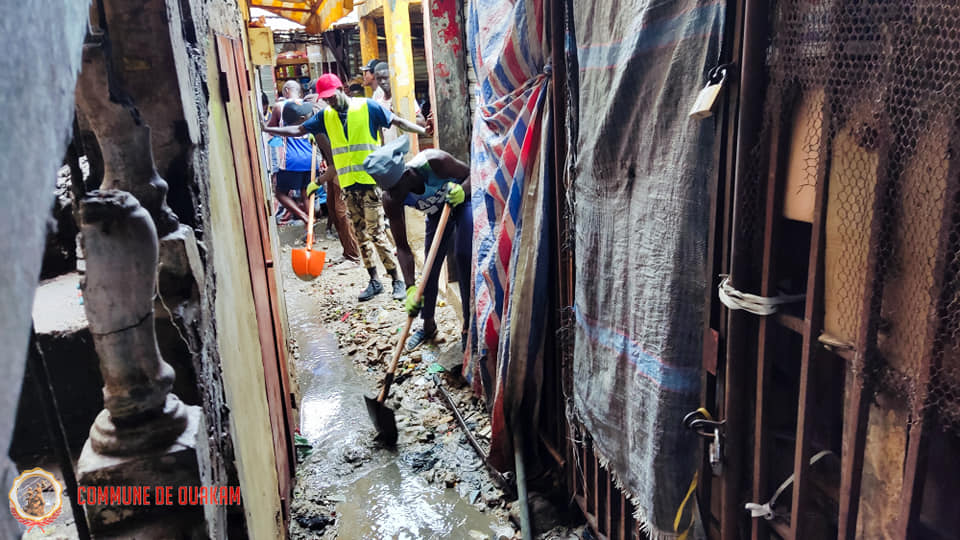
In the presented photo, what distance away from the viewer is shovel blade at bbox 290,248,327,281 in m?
5.96

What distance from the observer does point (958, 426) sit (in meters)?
1.02

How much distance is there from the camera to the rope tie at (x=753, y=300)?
4.50 ft

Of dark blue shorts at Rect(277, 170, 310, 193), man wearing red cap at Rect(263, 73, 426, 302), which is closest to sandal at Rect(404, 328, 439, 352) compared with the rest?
man wearing red cap at Rect(263, 73, 426, 302)

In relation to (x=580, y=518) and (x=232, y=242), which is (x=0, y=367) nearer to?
(x=232, y=242)

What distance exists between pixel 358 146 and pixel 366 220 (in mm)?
814

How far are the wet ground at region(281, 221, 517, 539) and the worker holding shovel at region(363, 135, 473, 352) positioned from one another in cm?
71

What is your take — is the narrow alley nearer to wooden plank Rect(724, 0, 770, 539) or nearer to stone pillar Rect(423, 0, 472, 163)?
wooden plank Rect(724, 0, 770, 539)

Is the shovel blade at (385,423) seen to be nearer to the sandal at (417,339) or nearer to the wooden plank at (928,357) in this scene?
the sandal at (417,339)

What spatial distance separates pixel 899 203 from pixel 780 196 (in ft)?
0.97

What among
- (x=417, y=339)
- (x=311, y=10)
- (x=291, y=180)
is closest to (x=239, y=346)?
(x=417, y=339)

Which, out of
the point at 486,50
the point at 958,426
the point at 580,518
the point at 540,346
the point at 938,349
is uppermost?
the point at 486,50

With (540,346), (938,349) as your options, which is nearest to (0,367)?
(938,349)

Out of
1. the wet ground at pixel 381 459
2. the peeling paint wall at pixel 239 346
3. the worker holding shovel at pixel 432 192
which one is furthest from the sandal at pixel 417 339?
the peeling paint wall at pixel 239 346

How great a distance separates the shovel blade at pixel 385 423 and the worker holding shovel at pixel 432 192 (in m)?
0.79
